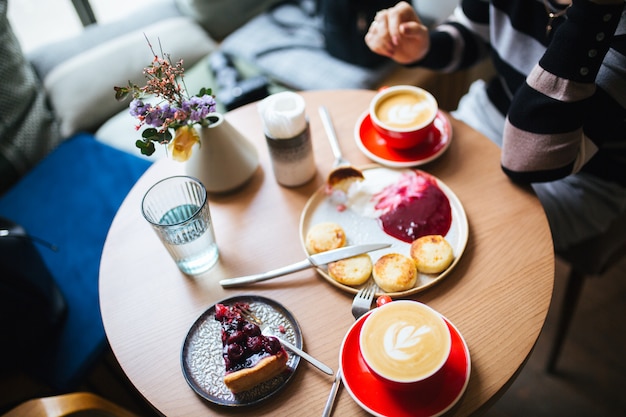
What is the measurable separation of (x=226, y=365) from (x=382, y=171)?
56cm

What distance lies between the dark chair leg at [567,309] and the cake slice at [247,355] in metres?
Answer: 0.95

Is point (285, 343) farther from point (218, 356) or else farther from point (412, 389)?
point (412, 389)

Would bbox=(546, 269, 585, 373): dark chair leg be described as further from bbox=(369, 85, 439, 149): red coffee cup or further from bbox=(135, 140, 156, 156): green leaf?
bbox=(135, 140, 156, 156): green leaf

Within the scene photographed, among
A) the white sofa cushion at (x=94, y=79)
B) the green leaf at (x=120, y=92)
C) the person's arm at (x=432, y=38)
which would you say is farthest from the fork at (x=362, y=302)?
the white sofa cushion at (x=94, y=79)

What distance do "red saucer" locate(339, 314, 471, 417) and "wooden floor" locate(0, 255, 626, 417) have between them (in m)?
0.85

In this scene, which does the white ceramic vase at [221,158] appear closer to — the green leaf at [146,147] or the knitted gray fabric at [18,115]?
the green leaf at [146,147]

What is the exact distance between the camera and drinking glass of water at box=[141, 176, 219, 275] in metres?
0.92

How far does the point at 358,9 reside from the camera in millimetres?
1723

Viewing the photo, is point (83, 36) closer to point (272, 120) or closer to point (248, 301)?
point (272, 120)

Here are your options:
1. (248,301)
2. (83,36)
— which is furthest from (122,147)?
(248,301)

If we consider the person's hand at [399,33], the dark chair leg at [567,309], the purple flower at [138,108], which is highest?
the purple flower at [138,108]

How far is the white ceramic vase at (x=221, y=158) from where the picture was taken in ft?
3.45

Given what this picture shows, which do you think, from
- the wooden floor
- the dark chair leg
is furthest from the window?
the dark chair leg

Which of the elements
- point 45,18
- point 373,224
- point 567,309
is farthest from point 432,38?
point 45,18
